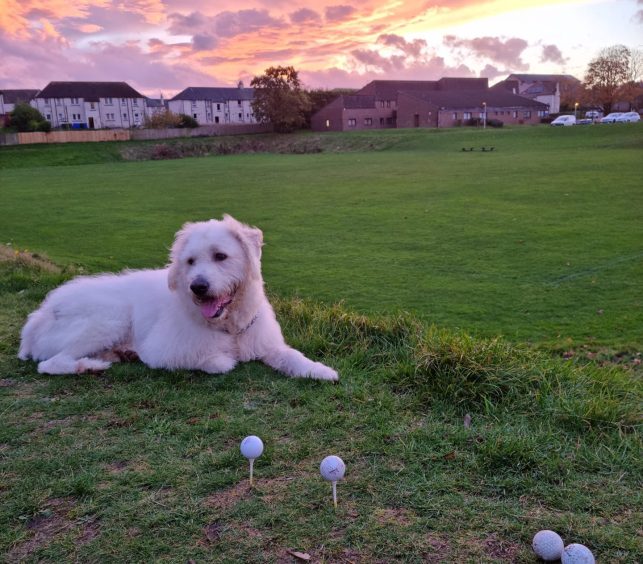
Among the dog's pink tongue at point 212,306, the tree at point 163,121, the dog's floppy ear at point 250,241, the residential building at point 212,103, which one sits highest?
the residential building at point 212,103

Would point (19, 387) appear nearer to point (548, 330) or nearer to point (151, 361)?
point (151, 361)

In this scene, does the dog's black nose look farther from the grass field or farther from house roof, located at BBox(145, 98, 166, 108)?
house roof, located at BBox(145, 98, 166, 108)

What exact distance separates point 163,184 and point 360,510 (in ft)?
97.3

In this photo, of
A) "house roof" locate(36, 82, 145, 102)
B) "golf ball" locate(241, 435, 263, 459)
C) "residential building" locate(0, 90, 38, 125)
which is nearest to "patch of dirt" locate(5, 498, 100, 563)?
"golf ball" locate(241, 435, 263, 459)

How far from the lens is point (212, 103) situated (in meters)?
128

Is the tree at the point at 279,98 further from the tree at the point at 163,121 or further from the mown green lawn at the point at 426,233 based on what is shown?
the mown green lawn at the point at 426,233

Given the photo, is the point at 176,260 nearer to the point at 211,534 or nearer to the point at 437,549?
the point at 211,534

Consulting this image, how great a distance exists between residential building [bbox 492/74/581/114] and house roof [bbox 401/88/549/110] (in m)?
26.6

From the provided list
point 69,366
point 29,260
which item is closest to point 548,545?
point 69,366

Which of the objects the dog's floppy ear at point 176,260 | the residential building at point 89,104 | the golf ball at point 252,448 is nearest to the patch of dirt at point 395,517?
the golf ball at point 252,448

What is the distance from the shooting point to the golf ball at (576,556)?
241 centimetres

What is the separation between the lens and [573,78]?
15225cm

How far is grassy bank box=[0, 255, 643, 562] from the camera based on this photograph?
9.37 ft

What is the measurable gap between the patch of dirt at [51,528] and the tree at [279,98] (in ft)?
281
